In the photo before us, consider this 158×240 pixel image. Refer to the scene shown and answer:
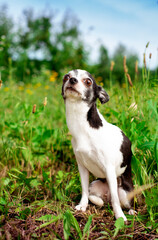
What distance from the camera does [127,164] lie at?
7.37ft

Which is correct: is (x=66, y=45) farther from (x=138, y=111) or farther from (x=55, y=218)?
(x=55, y=218)

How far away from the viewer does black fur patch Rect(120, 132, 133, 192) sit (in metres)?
2.20

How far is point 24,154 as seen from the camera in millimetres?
2830

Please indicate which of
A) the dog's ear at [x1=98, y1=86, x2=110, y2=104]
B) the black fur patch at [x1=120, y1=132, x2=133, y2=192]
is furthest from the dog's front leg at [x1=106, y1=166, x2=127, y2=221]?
the dog's ear at [x1=98, y1=86, x2=110, y2=104]

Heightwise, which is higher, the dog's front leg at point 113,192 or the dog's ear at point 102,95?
the dog's ear at point 102,95

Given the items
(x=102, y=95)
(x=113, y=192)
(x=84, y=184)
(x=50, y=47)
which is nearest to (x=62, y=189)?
(x=84, y=184)

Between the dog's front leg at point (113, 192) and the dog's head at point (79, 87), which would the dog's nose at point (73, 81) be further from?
the dog's front leg at point (113, 192)

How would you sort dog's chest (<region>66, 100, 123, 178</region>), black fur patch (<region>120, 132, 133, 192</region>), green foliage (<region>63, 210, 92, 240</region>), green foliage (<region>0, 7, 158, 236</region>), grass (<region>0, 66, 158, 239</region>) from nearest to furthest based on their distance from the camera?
green foliage (<region>63, 210, 92, 240</region>) < grass (<region>0, 66, 158, 239</region>) < green foliage (<region>0, 7, 158, 236</region>) < dog's chest (<region>66, 100, 123, 178</region>) < black fur patch (<region>120, 132, 133, 192</region>)

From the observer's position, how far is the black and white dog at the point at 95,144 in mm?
1976

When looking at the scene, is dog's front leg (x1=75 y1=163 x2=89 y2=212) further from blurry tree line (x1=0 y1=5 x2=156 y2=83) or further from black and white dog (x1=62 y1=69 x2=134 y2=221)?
blurry tree line (x1=0 y1=5 x2=156 y2=83)

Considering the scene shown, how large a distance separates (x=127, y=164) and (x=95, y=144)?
1.27 feet

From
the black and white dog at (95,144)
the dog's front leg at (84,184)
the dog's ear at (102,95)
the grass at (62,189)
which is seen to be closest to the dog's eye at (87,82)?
the black and white dog at (95,144)

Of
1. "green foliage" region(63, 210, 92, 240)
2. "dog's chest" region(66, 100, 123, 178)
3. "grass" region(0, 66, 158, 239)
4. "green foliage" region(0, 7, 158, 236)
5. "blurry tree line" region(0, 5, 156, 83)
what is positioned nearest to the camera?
"green foliage" region(63, 210, 92, 240)

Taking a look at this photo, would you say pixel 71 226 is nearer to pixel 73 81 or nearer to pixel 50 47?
pixel 73 81
